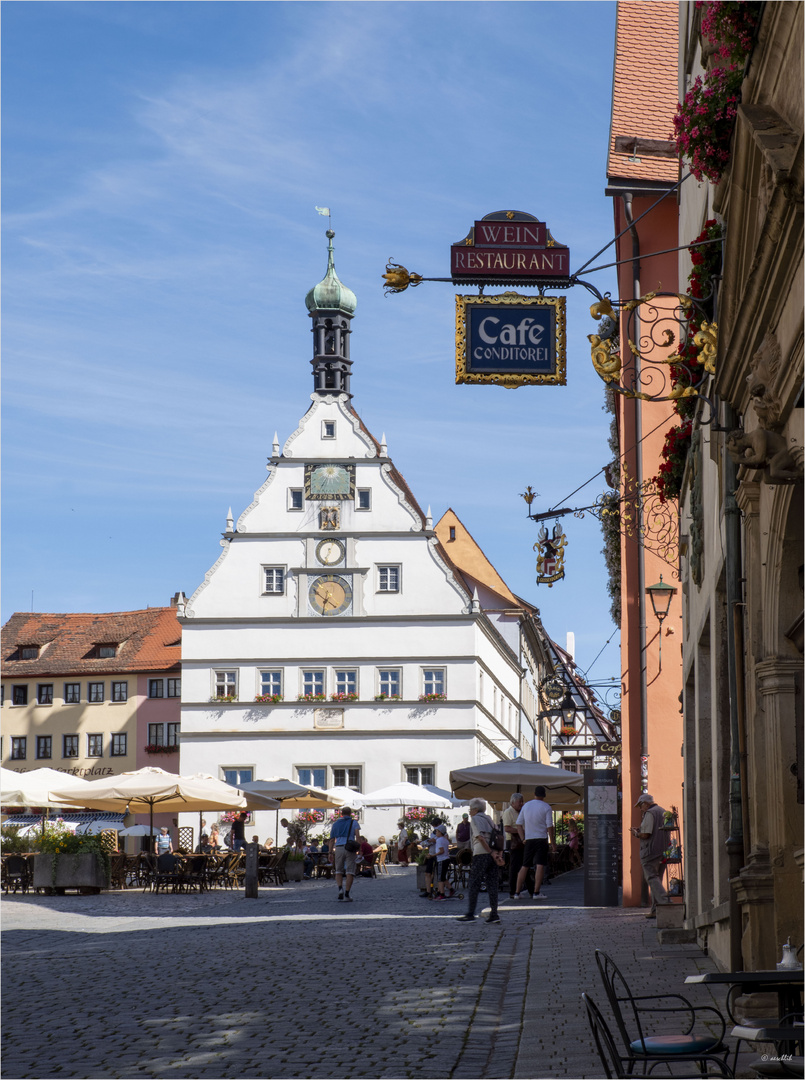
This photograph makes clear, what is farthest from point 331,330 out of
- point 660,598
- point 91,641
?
point 660,598

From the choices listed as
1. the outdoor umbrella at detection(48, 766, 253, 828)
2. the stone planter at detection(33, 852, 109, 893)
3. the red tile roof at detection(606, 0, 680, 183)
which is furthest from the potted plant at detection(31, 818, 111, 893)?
the red tile roof at detection(606, 0, 680, 183)

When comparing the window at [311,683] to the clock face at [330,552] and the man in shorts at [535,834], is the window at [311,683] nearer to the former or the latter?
the clock face at [330,552]

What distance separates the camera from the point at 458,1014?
9719 mm

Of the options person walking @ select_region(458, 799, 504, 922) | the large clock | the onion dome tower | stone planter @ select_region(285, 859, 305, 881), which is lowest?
stone planter @ select_region(285, 859, 305, 881)

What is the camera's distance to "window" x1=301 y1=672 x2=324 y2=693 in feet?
174

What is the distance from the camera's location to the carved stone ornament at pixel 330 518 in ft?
173

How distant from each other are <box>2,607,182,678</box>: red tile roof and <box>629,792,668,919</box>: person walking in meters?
49.1

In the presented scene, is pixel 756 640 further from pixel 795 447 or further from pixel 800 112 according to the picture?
pixel 800 112

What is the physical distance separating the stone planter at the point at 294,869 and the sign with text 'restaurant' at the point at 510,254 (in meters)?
26.1

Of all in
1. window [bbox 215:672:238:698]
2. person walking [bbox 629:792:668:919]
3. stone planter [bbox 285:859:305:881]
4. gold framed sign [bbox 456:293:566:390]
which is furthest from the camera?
window [bbox 215:672:238:698]

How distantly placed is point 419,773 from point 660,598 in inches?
1299

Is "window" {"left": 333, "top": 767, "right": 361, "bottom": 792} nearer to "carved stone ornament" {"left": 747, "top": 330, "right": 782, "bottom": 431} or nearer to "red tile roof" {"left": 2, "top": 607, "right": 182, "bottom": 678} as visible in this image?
"red tile roof" {"left": 2, "top": 607, "right": 182, "bottom": 678}

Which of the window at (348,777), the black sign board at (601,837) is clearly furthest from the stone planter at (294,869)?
the window at (348,777)

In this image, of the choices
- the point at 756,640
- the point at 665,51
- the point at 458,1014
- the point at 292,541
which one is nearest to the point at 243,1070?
the point at 458,1014
